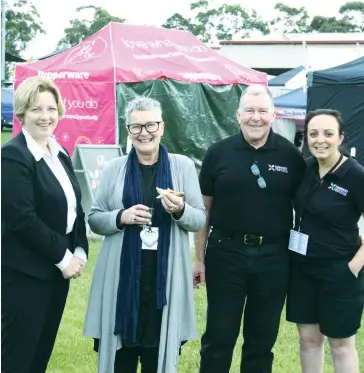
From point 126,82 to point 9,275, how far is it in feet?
29.4

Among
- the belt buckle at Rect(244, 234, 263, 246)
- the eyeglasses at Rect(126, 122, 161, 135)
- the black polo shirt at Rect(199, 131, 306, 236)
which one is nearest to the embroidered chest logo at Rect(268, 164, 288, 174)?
the black polo shirt at Rect(199, 131, 306, 236)

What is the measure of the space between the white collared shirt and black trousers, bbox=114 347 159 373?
63 centimetres

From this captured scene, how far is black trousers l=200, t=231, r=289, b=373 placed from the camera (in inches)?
147

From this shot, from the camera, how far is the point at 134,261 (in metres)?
3.43

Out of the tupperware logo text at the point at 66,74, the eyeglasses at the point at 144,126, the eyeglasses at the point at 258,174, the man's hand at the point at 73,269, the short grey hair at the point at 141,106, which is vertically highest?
the tupperware logo text at the point at 66,74

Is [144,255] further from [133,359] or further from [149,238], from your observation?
[133,359]

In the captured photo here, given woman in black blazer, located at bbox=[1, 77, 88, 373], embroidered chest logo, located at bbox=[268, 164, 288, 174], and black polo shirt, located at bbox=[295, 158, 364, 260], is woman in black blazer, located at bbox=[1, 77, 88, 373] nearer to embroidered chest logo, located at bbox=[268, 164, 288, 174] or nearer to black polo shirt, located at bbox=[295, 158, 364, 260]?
embroidered chest logo, located at bbox=[268, 164, 288, 174]

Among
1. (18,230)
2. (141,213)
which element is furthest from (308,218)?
(18,230)

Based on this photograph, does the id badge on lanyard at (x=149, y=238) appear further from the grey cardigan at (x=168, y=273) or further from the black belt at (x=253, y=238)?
the black belt at (x=253, y=238)

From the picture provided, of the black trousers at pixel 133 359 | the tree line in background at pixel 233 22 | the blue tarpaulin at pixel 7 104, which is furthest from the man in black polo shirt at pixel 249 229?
the tree line in background at pixel 233 22

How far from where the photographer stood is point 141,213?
3.31m

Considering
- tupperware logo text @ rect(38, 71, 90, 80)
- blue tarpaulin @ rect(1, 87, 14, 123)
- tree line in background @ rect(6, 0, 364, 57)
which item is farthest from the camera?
tree line in background @ rect(6, 0, 364, 57)

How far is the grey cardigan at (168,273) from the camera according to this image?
3.46 metres

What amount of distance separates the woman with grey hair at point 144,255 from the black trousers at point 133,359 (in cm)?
4
